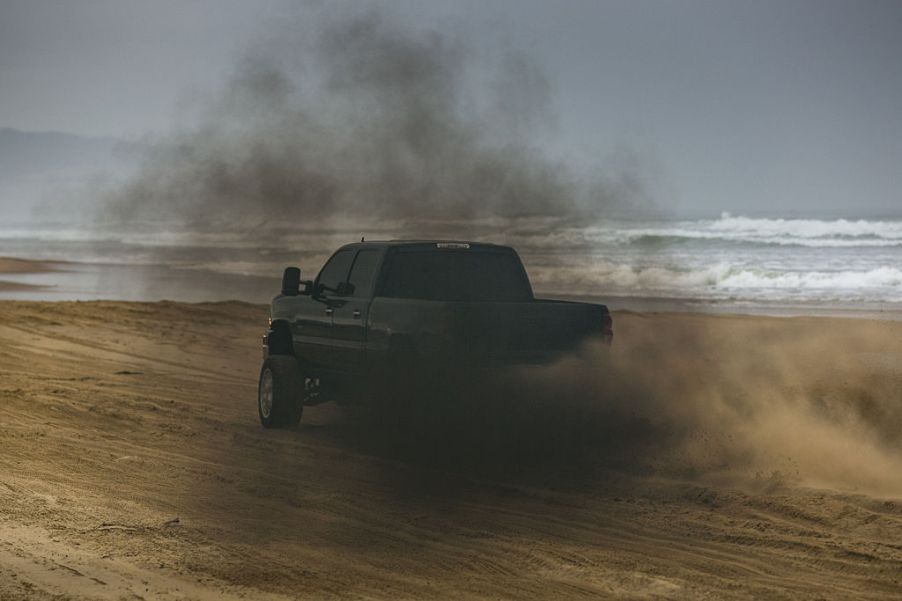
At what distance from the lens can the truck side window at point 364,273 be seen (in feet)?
36.4

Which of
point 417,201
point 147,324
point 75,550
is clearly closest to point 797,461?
point 75,550

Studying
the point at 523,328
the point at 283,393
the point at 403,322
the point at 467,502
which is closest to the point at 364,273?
the point at 403,322

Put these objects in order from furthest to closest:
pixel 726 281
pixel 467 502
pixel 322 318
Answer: pixel 726 281
pixel 322 318
pixel 467 502

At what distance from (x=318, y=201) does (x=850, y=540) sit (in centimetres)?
3602

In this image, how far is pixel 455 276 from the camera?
11.3 m

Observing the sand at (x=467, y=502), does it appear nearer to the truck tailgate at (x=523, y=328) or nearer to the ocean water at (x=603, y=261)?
the truck tailgate at (x=523, y=328)

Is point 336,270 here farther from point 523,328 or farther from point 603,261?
point 603,261

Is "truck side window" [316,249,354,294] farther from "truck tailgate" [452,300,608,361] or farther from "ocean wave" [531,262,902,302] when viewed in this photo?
"ocean wave" [531,262,902,302]

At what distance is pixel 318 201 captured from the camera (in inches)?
1665

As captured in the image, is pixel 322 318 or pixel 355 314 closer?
pixel 355 314

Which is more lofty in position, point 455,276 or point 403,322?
point 455,276

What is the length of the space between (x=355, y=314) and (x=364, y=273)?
56 centimetres

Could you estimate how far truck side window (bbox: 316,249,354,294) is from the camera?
11.8 metres

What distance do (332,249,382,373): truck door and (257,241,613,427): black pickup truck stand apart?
1 centimetres
